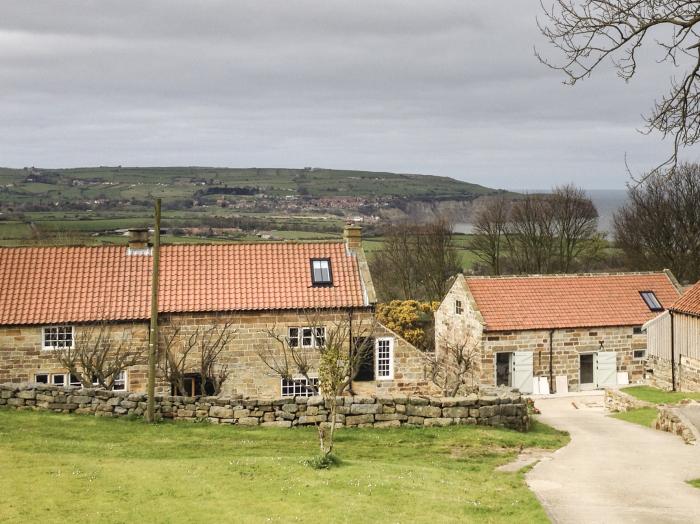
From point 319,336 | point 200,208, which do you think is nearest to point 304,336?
point 319,336

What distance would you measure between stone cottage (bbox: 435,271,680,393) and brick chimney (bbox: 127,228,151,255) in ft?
53.0

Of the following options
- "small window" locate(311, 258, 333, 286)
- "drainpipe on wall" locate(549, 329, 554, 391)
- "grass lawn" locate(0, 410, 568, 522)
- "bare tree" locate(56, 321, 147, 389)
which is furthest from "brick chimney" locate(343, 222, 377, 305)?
"grass lawn" locate(0, 410, 568, 522)

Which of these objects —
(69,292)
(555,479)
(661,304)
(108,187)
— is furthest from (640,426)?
(108,187)

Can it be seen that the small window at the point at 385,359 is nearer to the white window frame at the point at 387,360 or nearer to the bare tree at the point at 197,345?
the white window frame at the point at 387,360

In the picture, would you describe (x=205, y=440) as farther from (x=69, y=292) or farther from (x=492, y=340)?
(x=492, y=340)

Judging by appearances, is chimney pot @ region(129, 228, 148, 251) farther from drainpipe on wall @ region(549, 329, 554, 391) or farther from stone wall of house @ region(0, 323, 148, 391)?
drainpipe on wall @ region(549, 329, 554, 391)

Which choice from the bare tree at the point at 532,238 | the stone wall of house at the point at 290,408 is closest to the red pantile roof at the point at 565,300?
the stone wall of house at the point at 290,408

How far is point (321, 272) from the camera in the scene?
39.6 meters

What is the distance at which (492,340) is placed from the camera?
40062mm

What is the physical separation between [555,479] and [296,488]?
633 centimetres

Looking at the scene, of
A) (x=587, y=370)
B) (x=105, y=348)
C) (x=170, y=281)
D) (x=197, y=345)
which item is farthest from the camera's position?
(x=587, y=370)

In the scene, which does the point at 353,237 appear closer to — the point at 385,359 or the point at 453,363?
the point at 385,359

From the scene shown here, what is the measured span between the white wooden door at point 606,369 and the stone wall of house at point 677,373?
6.75ft

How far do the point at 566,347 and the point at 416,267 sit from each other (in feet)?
95.8
